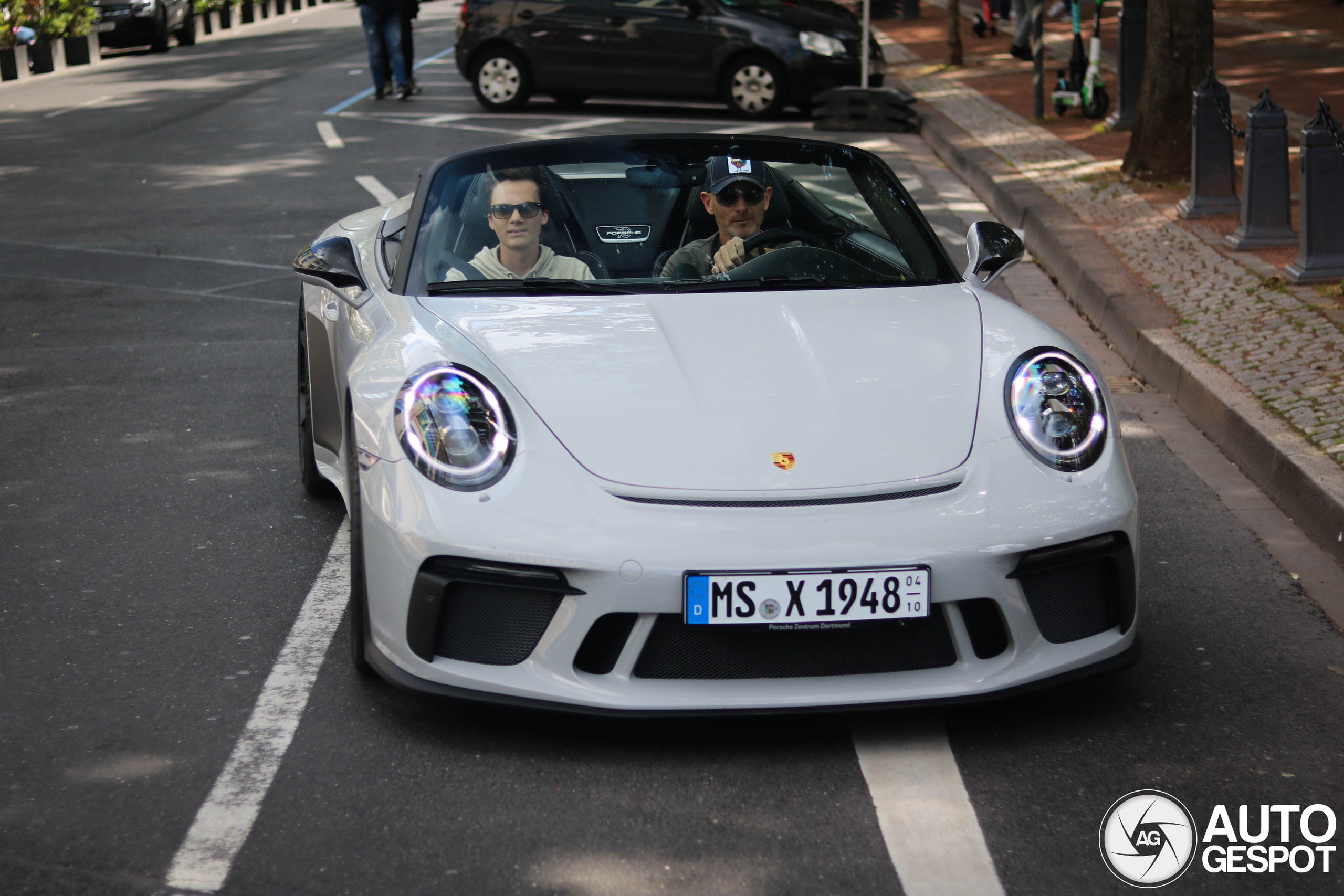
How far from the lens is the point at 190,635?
13.1 ft

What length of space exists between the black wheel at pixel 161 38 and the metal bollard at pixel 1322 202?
24339mm

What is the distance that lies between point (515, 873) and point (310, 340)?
2.61m

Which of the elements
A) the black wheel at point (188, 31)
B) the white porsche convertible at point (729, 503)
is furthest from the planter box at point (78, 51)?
the white porsche convertible at point (729, 503)

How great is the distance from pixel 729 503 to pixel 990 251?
1.62m

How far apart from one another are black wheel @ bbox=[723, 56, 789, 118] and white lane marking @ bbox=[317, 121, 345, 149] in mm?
4225

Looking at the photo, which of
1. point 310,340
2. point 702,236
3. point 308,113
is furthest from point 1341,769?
point 308,113

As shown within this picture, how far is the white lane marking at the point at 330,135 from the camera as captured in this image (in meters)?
14.2

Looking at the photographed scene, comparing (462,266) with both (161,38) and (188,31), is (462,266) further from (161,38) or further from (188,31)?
(188,31)

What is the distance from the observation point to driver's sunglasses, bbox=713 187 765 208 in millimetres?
4551

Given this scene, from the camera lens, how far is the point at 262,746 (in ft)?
11.0

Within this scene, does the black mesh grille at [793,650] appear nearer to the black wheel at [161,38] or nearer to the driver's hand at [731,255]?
the driver's hand at [731,255]

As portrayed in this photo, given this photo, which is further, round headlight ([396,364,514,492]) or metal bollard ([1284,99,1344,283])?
metal bollard ([1284,99,1344,283])

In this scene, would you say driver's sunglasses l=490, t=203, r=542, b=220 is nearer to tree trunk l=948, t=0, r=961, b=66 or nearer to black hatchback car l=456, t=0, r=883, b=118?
black hatchback car l=456, t=0, r=883, b=118

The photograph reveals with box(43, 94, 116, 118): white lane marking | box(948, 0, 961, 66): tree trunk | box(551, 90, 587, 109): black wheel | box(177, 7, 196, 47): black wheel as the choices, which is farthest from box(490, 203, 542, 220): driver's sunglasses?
box(177, 7, 196, 47): black wheel
